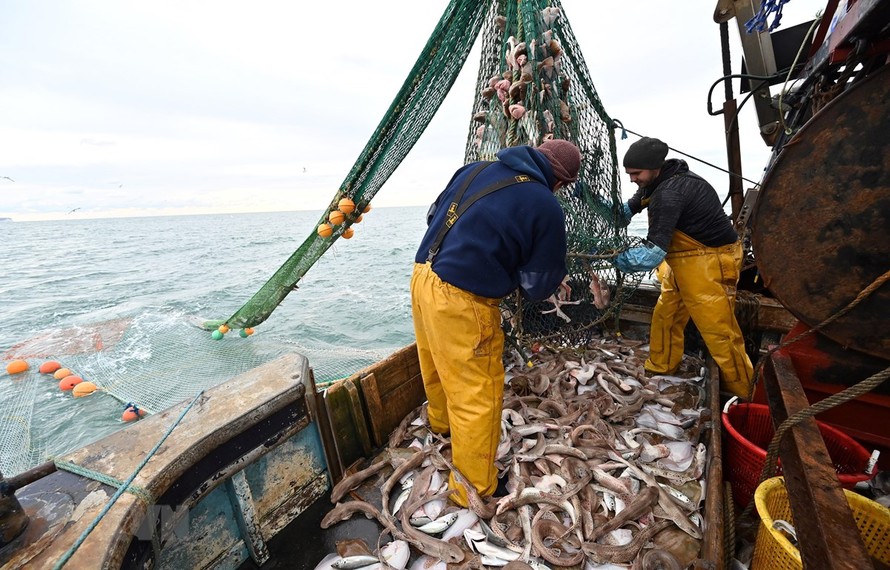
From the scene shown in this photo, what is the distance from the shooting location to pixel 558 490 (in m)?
2.78

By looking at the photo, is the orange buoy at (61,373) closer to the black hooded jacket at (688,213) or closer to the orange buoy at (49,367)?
the orange buoy at (49,367)

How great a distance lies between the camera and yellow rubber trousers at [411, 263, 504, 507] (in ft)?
7.80

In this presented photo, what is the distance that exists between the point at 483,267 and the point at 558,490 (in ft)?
5.96

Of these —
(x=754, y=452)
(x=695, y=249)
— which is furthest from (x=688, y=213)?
(x=754, y=452)

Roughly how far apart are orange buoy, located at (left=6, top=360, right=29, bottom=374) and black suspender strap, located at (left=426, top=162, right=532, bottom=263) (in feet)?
39.6

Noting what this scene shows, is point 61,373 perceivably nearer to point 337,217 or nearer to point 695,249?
point 337,217

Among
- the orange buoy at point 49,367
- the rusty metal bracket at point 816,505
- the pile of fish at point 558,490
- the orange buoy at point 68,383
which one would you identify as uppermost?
the rusty metal bracket at point 816,505

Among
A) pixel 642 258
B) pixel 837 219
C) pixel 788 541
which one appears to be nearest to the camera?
pixel 788 541

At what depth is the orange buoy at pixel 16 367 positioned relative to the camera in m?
8.82

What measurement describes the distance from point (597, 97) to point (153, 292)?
19955 millimetres

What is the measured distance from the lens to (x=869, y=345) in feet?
6.58

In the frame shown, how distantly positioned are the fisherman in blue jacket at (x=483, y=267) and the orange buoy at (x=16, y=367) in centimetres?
1192

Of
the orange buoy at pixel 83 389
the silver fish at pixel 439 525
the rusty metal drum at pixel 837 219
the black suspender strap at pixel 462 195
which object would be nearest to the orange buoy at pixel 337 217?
the black suspender strap at pixel 462 195

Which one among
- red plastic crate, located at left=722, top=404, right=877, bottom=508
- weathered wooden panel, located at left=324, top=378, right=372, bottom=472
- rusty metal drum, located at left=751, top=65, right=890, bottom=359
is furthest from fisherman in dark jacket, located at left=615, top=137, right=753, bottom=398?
weathered wooden panel, located at left=324, top=378, right=372, bottom=472
